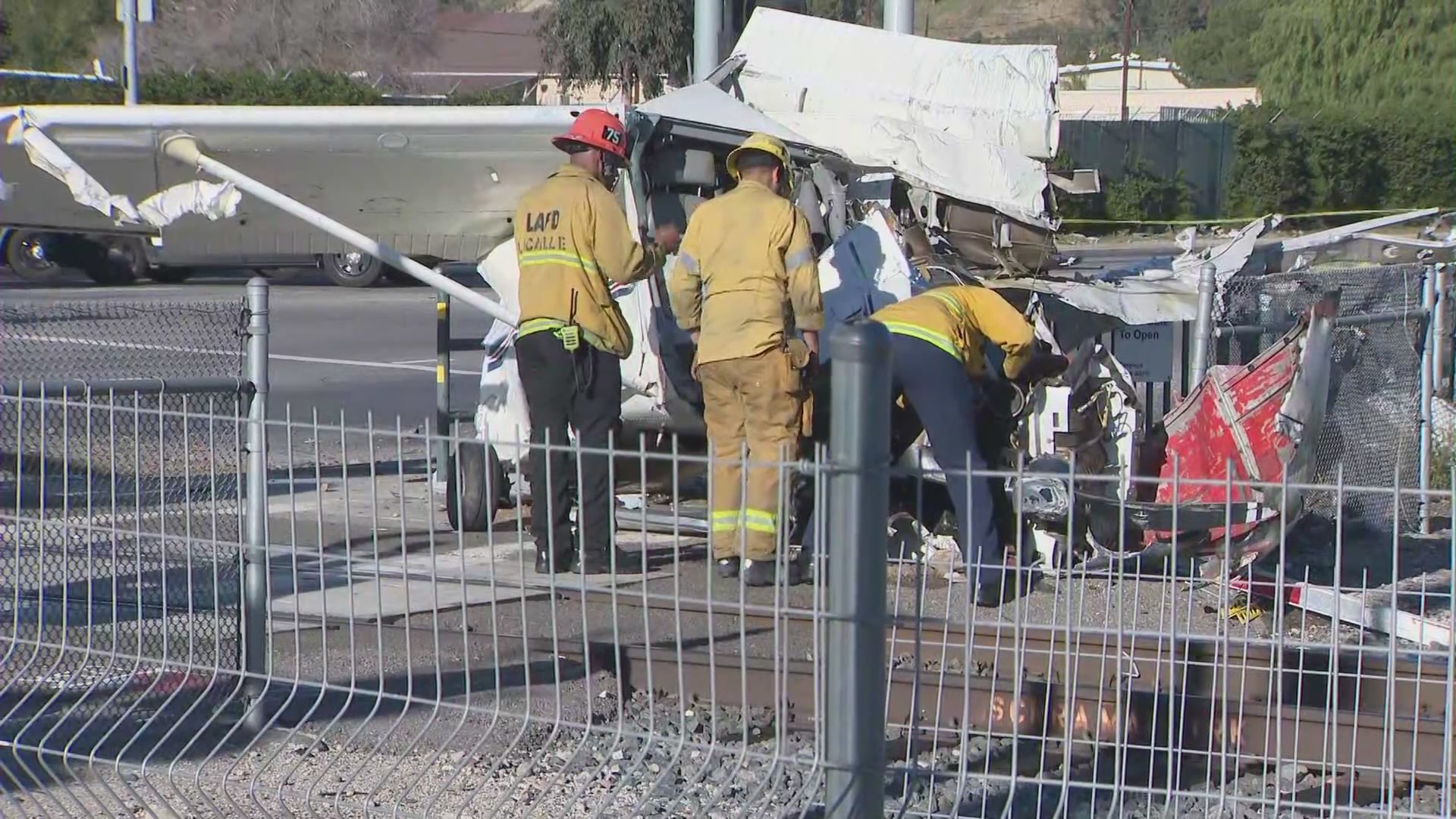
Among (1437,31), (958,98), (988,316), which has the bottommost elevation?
(988,316)

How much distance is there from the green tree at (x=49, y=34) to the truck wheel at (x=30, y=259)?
1709 cm

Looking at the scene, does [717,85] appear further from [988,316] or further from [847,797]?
[847,797]

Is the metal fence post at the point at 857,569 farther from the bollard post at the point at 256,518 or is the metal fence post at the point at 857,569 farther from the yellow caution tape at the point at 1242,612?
the yellow caution tape at the point at 1242,612

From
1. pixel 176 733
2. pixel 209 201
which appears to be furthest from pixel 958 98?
pixel 176 733

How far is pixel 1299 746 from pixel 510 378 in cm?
449

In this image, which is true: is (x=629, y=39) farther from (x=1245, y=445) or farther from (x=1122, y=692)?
(x=1122, y=692)

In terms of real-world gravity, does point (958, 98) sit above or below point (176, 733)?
above

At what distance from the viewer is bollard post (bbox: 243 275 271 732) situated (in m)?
4.68

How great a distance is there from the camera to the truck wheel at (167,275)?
71.7 feet


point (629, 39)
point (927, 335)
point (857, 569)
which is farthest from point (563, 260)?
point (629, 39)

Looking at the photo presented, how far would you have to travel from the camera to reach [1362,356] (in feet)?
28.2

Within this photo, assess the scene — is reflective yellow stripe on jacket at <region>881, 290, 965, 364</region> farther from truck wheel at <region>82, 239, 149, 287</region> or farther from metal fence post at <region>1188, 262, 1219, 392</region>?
truck wheel at <region>82, 239, 149, 287</region>

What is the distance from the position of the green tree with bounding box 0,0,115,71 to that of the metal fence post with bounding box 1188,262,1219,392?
33982 millimetres

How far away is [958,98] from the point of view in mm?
9492
